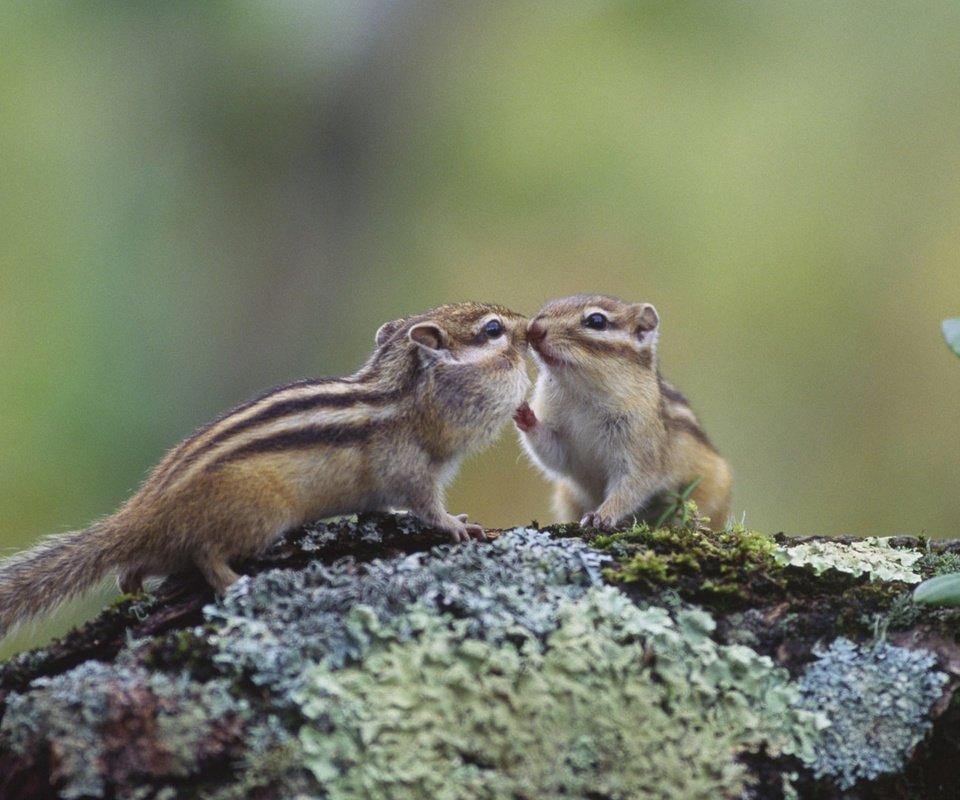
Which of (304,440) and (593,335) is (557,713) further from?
(593,335)

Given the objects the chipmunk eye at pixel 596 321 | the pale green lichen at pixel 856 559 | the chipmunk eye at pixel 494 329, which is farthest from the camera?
the chipmunk eye at pixel 596 321

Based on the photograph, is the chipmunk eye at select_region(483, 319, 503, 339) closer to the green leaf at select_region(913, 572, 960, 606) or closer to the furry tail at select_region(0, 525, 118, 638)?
the furry tail at select_region(0, 525, 118, 638)

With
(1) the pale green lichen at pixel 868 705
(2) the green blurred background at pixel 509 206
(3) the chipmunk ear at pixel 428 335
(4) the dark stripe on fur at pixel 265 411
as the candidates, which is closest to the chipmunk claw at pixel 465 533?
(4) the dark stripe on fur at pixel 265 411

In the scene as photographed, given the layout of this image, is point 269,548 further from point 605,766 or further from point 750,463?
point 750,463

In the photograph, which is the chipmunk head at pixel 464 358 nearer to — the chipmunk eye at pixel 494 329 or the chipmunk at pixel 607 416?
the chipmunk eye at pixel 494 329

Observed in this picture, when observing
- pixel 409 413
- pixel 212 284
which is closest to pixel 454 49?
pixel 212 284

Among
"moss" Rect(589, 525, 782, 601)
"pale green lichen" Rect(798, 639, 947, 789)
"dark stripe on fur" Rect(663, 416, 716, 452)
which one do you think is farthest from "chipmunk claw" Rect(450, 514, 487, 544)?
"dark stripe on fur" Rect(663, 416, 716, 452)
